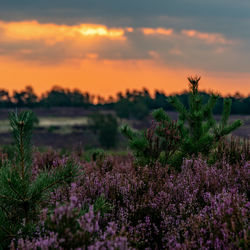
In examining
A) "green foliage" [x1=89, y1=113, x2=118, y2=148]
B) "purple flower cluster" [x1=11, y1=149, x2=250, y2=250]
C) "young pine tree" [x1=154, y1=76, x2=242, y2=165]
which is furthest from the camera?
→ "green foliage" [x1=89, y1=113, x2=118, y2=148]

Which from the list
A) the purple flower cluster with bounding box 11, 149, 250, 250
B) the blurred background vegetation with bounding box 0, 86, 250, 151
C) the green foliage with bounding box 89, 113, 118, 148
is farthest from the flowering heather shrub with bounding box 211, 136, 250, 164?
the green foliage with bounding box 89, 113, 118, 148

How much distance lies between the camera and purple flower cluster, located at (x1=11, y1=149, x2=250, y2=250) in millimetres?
2570

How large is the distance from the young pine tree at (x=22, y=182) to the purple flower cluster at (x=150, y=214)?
0.40 feet

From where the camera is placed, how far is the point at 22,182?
3115mm

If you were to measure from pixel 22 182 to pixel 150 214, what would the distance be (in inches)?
51.9

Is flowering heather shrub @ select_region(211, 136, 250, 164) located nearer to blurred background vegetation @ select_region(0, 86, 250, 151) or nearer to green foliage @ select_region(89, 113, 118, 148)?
blurred background vegetation @ select_region(0, 86, 250, 151)

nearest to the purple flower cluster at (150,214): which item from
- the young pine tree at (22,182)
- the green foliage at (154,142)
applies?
the young pine tree at (22,182)

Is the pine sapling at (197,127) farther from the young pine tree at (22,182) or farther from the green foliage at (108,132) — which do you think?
the green foliage at (108,132)

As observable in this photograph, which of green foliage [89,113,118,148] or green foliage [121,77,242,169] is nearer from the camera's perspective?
green foliage [121,77,242,169]

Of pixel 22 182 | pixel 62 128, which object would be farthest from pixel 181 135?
pixel 62 128

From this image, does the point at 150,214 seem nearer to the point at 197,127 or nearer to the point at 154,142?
the point at 154,142

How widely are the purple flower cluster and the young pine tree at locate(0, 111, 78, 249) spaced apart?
0.12 m

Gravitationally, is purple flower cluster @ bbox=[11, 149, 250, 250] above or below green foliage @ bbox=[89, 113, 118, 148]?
above

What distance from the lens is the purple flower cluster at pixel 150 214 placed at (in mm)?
2570
